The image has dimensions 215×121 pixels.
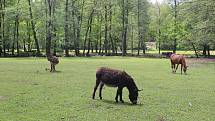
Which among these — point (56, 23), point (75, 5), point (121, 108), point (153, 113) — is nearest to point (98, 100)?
point (121, 108)

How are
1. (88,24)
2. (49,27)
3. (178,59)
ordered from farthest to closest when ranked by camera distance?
(88,24) → (49,27) → (178,59)

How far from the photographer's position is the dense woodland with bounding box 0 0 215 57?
65312mm

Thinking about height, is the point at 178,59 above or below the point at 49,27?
below

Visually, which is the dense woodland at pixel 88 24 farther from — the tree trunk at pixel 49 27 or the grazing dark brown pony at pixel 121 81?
the grazing dark brown pony at pixel 121 81

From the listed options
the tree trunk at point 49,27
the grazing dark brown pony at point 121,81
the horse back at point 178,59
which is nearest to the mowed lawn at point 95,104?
the grazing dark brown pony at point 121,81

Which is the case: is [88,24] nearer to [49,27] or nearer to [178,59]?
[49,27]

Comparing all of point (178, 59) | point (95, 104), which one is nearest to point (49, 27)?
point (178, 59)

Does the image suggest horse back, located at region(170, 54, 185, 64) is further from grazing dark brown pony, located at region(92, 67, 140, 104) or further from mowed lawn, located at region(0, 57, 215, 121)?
grazing dark brown pony, located at region(92, 67, 140, 104)

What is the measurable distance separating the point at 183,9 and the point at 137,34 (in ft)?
108

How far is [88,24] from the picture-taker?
75688 mm

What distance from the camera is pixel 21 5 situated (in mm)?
65875

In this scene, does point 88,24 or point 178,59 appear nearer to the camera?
point 178,59

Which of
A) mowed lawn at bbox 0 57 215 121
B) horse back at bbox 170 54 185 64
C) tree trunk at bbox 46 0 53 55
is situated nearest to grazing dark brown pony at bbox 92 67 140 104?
mowed lawn at bbox 0 57 215 121

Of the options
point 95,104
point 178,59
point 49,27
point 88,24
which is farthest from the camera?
point 88,24
